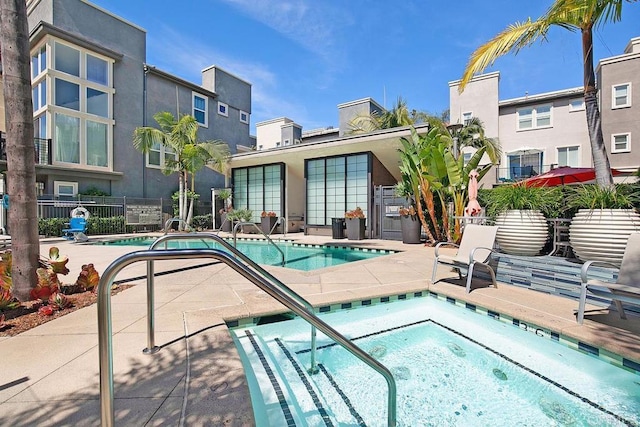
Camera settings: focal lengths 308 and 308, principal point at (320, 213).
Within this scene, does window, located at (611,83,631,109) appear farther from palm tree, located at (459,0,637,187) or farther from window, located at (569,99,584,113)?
palm tree, located at (459,0,637,187)

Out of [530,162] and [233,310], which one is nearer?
[233,310]

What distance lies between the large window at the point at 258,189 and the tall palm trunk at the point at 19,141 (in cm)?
1256

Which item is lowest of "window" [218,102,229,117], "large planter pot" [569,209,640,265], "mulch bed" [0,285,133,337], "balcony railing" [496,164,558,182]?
"mulch bed" [0,285,133,337]

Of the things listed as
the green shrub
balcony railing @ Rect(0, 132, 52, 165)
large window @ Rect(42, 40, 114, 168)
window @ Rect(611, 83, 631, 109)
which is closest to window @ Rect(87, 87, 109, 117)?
large window @ Rect(42, 40, 114, 168)

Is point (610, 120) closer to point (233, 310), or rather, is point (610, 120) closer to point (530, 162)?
point (530, 162)

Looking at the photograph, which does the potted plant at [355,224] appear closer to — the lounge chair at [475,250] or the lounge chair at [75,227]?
the lounge chair at [475,250]

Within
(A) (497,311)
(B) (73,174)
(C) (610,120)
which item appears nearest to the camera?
(A) (497,311)

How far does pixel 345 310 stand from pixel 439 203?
777 centimetres

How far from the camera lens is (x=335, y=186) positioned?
47.1 feet

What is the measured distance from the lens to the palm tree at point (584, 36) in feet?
19.4

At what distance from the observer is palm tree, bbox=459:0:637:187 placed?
592cm

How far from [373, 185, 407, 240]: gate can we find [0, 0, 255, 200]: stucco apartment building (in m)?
14.2

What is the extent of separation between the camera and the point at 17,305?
3.55m

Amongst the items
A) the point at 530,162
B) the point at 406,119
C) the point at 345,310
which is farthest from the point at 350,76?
the point at 345,310
